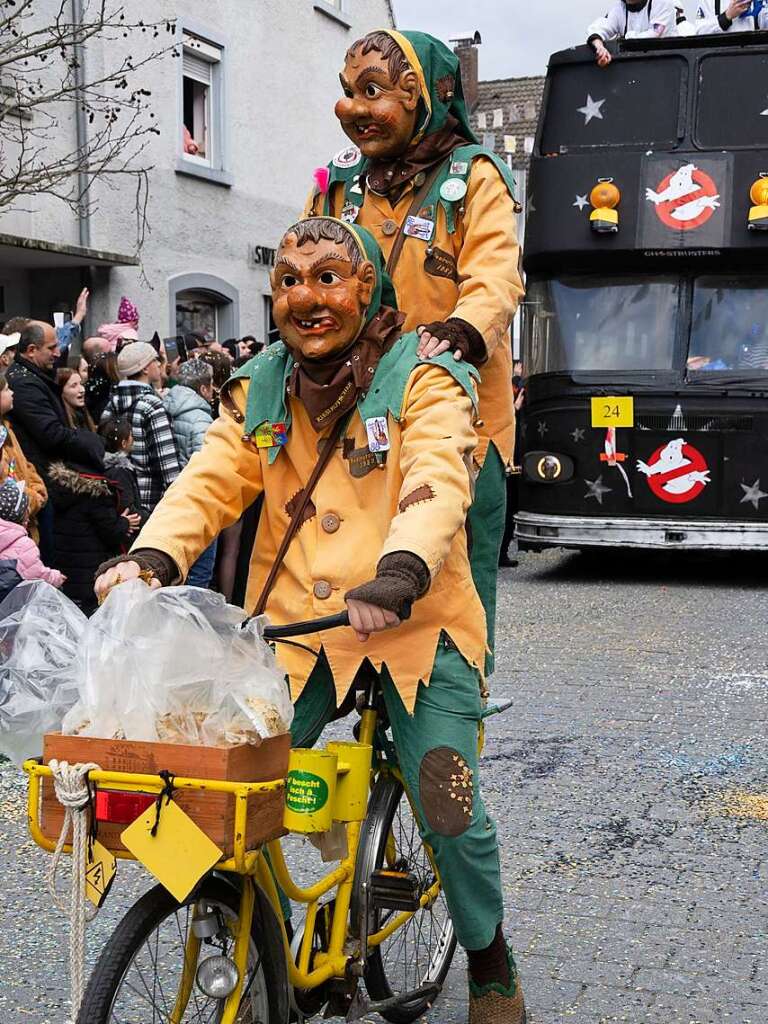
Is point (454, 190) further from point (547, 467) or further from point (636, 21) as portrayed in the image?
point (636, 21)

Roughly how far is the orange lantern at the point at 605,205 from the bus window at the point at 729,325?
2.76 ft

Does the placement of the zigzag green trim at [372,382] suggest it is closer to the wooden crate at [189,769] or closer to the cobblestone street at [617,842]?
the wooden crate at [189,769]

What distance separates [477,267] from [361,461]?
920mm

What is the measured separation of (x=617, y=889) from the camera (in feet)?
14.5

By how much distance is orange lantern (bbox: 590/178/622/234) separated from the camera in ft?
36.2

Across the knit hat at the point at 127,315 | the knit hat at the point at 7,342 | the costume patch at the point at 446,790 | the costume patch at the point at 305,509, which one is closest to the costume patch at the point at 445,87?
the costume patch at the point at 305,509

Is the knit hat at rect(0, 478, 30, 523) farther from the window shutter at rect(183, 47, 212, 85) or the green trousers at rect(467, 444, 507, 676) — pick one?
the window shutter at rect(183, 47, 212, 85)

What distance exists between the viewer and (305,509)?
3023 mm

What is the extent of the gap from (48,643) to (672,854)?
8.69ft

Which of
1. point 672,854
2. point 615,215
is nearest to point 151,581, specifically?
point 672,854

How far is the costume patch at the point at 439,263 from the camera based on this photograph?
3.76 m

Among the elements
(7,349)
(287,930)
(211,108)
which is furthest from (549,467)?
(287,930)

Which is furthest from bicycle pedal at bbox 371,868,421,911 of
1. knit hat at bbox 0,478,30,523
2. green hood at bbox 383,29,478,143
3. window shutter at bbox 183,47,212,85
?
window shutter at bbox 183,47,212,85

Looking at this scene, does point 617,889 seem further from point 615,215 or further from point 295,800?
point 615,215
